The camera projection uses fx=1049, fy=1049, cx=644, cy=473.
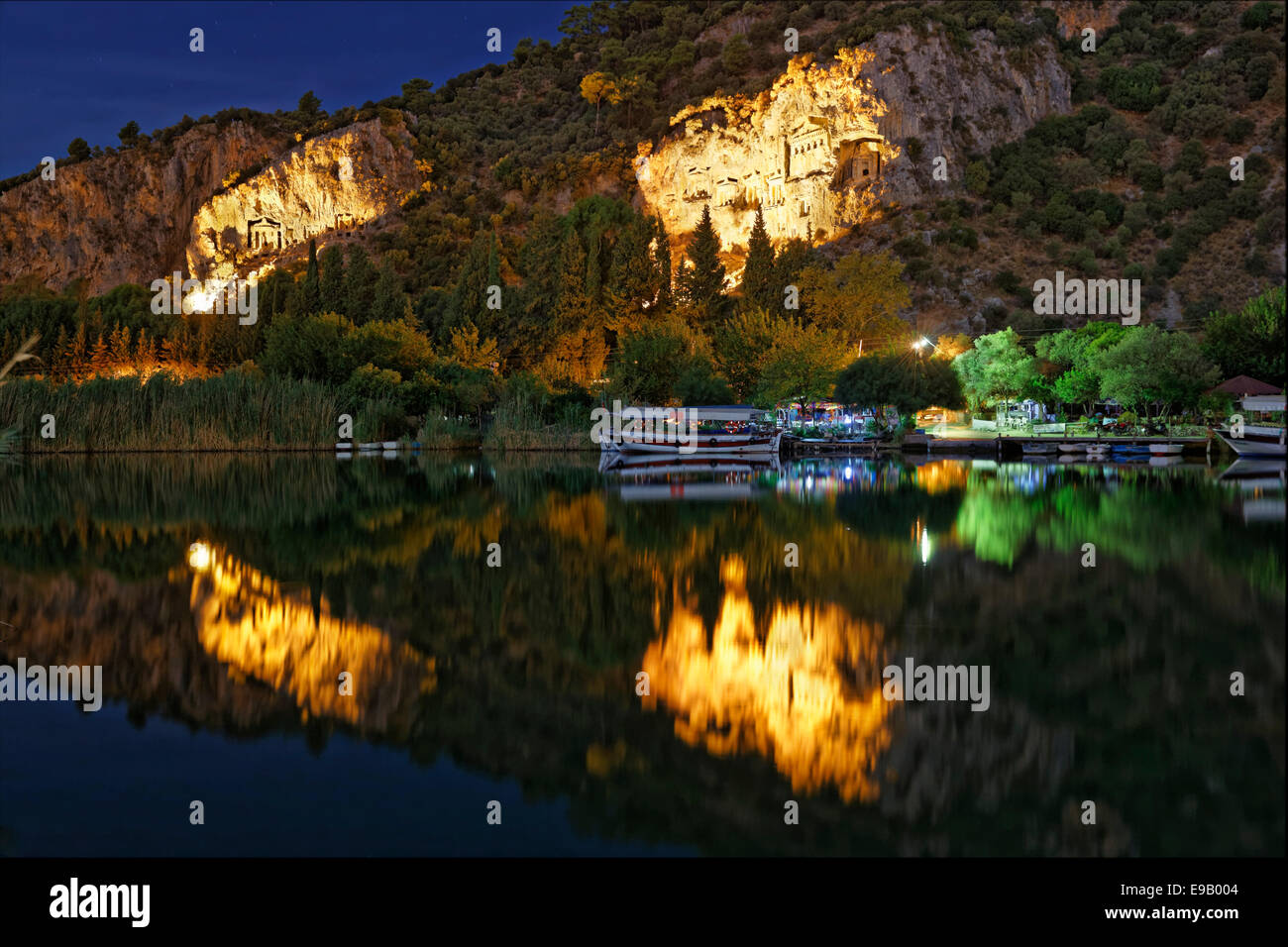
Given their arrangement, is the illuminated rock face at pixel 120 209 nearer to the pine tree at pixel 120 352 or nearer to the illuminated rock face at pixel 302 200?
the illuminated rock face at pixel 302 200

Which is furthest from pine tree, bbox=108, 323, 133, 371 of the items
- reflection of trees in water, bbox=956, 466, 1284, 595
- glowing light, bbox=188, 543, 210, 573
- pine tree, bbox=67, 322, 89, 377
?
reflection of trees in water, bbox=956, 466, 1284, 595

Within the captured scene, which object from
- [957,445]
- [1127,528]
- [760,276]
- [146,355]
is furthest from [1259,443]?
[146,355]

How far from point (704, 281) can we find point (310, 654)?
1963 inches

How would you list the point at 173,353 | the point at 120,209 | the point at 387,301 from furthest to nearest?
the point at 120,209 → the point at 387,301 → the point at 173,353

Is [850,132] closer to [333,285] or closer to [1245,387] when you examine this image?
[333,285]

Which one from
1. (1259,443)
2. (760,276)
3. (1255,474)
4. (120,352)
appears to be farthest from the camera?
(760,276)

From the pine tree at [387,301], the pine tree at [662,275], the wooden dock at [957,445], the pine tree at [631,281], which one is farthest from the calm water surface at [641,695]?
the pine tree at [387,301]

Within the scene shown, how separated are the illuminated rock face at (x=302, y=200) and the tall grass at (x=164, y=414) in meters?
64.3

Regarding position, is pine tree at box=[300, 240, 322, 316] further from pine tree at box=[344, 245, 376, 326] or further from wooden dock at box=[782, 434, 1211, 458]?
wooden dock at box=[782, 434, 1211, 458]

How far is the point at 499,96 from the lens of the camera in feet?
390

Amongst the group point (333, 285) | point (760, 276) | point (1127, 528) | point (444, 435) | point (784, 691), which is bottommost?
point (784, 691)

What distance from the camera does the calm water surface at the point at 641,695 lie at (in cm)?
504

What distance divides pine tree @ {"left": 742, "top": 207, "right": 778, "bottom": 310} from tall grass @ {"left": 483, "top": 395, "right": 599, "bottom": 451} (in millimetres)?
13124

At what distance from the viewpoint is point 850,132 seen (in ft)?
269
